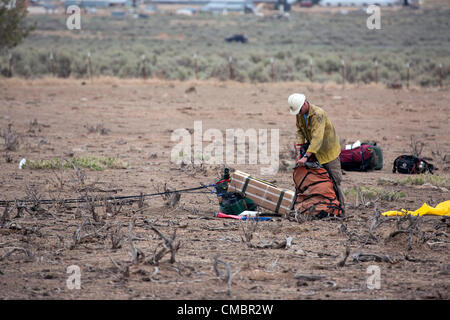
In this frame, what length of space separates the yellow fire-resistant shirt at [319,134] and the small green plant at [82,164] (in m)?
3.92

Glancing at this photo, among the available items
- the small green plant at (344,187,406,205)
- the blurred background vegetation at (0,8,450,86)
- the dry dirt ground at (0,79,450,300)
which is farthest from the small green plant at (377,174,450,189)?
the blurred background vegetation at (0,8,450,86)

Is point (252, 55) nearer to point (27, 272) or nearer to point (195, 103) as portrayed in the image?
point (195, 103)

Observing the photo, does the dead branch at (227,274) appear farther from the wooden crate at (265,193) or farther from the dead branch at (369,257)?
the wooden crate at (265,193)

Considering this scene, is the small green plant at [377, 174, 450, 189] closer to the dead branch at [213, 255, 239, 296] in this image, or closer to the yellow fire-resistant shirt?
the yellow fire-resistant shirt

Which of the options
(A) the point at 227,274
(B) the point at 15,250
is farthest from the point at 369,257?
(B) the point at 15,250

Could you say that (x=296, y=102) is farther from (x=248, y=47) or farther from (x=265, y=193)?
(x=248, y=47)

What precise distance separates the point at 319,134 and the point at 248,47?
121 ft

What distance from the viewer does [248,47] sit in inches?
1674

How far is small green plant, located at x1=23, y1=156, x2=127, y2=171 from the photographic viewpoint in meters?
9.56

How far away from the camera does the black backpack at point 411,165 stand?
9.80 m

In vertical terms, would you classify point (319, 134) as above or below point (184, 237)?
above

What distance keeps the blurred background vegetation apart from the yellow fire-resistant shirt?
58.6 ft

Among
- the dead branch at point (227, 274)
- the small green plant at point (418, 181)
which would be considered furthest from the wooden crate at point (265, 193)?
the small green plant at point (418, 181)
